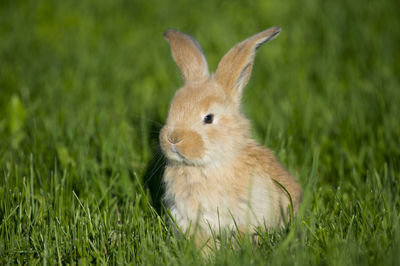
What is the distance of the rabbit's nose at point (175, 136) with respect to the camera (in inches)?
121

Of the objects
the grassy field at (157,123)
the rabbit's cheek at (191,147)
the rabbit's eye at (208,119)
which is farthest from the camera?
the rabbit's eye at (208,119)

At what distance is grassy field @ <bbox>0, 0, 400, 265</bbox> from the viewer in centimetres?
285

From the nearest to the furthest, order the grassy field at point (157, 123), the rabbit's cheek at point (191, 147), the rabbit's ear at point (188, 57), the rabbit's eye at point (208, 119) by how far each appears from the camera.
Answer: the grassy field at point (157, 123) < the rabbit's cheek at point (191, 147) < the rabbit's eye at point (208, 119) < the rabbit's ear at point (188, 57)

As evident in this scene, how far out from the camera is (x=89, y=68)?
247 inches

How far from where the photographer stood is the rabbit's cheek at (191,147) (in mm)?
3043

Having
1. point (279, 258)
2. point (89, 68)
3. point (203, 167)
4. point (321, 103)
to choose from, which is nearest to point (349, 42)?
point (321, 103)

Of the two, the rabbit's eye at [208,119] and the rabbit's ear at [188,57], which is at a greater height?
the rabbit's ear at [188,57]

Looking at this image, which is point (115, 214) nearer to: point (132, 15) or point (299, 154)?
point (299, 154)

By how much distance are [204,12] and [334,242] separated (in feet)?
19.3

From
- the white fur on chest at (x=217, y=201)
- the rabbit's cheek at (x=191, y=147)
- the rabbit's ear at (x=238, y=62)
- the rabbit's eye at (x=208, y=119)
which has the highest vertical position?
the rabbit's ear at (x=238, y=62)

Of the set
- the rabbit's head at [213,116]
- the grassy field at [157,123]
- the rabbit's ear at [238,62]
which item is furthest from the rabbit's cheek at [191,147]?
the rabbit's ear at [238,62]

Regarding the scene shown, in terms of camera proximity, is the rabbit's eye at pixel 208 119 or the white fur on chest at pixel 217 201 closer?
the white fur on chest at pixel 217 201

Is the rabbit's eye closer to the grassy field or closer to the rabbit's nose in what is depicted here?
the rabbit's nose

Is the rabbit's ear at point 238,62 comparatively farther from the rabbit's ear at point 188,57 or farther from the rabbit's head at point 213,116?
the rabbit's ear at point 188,57
